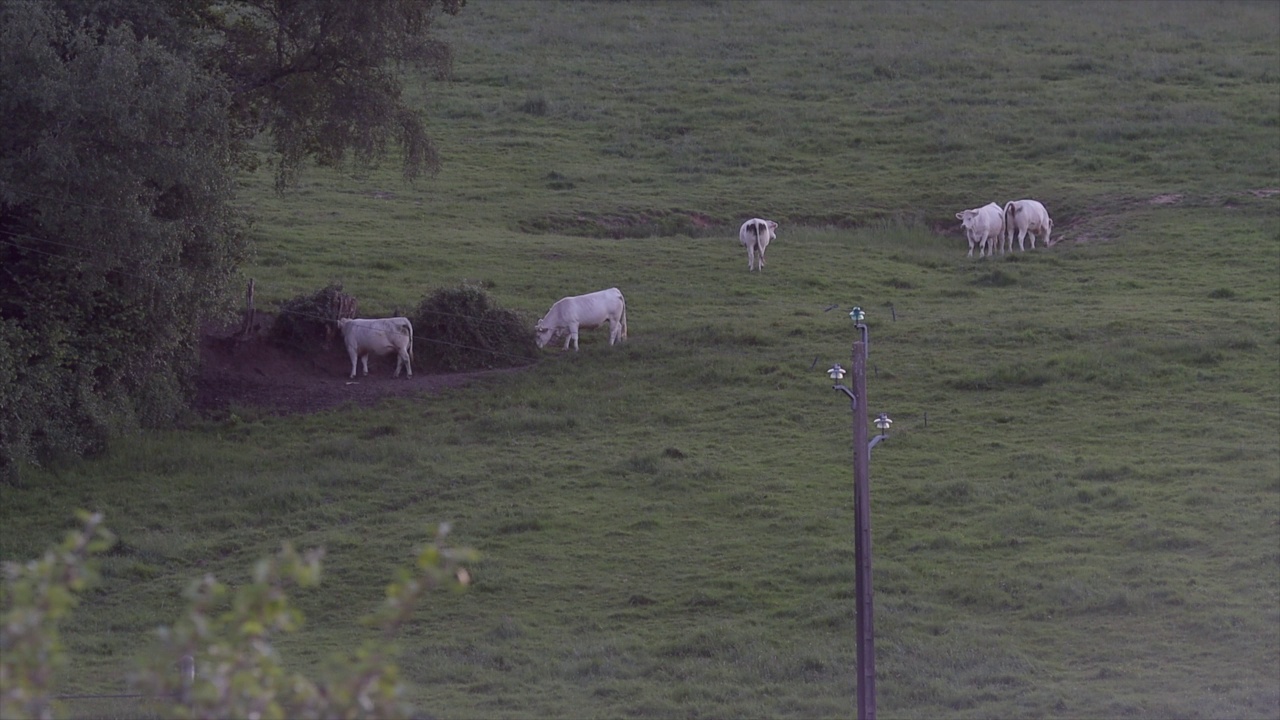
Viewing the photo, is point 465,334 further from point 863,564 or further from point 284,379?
point 863,564

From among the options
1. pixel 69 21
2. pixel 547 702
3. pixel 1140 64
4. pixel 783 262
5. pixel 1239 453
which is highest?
pixel 1140 64

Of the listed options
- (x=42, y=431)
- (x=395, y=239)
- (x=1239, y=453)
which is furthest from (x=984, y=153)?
(x=42, y=431)

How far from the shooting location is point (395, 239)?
105ft

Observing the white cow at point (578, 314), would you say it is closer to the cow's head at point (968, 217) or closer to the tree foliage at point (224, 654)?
the cow's head at point (968, 217)

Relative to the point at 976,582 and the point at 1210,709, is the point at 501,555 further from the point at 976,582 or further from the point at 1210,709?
the point at 1210,709

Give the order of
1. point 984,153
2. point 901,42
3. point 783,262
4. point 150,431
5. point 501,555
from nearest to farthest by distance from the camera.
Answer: point 501,555 → point 150,431 → point 783,262 → point 984,153 → point 901,42

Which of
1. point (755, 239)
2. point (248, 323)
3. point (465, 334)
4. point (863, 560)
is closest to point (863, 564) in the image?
point (863, 560)

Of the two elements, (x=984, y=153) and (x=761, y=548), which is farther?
(x=984, y=153)

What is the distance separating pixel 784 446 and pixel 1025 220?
1390cm

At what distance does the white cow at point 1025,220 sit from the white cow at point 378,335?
49.6 feet

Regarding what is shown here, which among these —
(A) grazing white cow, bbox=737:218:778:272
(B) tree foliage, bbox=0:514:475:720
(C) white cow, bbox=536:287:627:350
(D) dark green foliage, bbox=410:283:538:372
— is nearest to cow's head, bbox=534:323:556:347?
(C) white cow, bbox=536:287:627:350

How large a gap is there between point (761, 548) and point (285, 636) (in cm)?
596

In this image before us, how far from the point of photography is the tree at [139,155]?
18703 millimetres

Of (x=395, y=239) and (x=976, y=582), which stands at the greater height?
(x=395, y=239)
